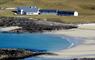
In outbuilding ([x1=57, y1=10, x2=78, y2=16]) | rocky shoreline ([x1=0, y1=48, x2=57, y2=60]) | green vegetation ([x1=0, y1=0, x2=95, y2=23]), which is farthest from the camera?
green vegetation ([x1=0, y1=0, x2=95, y2=23])

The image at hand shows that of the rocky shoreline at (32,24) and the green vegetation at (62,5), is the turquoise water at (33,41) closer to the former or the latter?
the rocky shoreline at (32,24)

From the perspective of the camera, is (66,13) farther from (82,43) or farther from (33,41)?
(82,43)

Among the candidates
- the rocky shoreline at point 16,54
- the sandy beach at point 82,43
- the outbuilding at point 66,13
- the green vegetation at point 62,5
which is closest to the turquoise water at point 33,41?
the sandy beach at point 82,43

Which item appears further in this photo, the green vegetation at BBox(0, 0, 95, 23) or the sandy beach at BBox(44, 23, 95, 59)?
the green vegetation at BBox(0, 0, 95, 23)

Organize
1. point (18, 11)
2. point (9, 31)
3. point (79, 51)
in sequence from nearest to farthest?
point (79, 51) → point (9, 31) → point (18, 11)

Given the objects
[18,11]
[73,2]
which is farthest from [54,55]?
[73,2]

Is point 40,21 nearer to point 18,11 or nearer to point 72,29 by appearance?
point 72,29

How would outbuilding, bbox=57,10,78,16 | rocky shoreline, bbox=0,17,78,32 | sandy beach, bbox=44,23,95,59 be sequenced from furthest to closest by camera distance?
1. outbuilding, bbox=57,10,78,16
2. rocky shoreline, bbox=0,17,78,32
3. sandy beach, bbox=44,23,95,59

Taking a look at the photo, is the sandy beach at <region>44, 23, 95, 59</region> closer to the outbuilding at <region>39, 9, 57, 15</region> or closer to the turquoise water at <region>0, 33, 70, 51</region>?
the turquoise water at <region>0, 33, 70, 51</region>

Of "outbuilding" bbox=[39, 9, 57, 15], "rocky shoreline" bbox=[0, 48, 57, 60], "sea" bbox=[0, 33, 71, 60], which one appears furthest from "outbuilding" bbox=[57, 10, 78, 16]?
"rocky shoreline" bbox=[0, 48, 57, 60]
